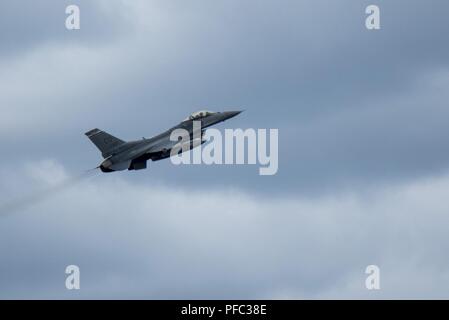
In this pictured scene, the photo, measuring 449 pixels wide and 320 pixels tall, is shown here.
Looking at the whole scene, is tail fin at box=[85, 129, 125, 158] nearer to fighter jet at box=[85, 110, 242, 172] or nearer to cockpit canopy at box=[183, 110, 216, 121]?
fighter jet at box=[85, 110, 242, 172]

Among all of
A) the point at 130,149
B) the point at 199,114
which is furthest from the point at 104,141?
the point at 199,114

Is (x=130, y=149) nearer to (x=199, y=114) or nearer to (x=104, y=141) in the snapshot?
(x=104, y=141)

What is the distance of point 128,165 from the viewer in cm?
9950

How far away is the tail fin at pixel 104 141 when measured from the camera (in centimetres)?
10047

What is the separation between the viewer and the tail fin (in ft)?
330

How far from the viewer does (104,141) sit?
101m

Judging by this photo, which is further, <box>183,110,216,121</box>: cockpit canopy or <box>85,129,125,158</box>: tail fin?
<box>183,110,216,121</box>: cockpit canopy

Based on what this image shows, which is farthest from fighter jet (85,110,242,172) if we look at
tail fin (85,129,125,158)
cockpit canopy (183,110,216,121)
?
cockpit canopy (183,110,216,121)

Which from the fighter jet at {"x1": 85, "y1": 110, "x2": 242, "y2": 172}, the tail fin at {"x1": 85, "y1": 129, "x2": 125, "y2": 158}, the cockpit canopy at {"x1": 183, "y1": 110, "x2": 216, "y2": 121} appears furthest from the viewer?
the cockpit canopy at {"x1": 183, "y1": 110, "x2": 216, "y2": 121}

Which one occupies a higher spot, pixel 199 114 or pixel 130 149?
pixel 199 114

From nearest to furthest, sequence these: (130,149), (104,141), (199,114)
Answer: (130,149)
(104,141)
(199,114)

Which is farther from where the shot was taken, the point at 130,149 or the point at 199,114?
the point at 199,114
